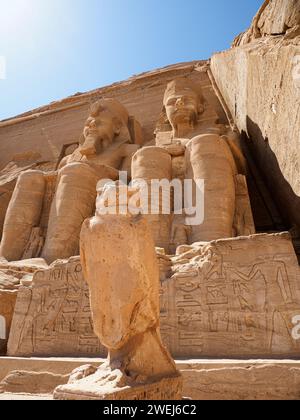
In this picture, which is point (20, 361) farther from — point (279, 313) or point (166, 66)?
point (166, 66)

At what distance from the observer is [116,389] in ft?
3.76

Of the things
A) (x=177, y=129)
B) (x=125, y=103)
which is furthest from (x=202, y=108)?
(x=125, y=103)

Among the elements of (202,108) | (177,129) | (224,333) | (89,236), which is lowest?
(224,333)

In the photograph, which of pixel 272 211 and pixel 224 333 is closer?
pixel 224 333

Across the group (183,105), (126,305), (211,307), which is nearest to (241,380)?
(211,307)

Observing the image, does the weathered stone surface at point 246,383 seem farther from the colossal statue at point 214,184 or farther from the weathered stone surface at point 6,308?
the weathered stone surface at point 6,308

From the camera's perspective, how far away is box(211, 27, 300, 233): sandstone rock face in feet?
9.23

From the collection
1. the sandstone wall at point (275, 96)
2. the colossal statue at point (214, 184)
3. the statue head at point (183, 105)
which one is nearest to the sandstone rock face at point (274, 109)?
the sandstone wall at point (275, 96)

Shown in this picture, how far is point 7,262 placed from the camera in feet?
10.7

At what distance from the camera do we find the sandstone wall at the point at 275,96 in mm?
2822

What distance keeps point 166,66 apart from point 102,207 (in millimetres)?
8215

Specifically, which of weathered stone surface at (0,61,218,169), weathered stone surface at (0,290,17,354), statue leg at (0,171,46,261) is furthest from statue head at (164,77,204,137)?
weathered stone surface at (0,290,17,354)

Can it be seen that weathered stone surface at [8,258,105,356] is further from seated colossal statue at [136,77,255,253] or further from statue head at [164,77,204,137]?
statue head at [164,77,204,137]

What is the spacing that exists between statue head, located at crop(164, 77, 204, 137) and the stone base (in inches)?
151
